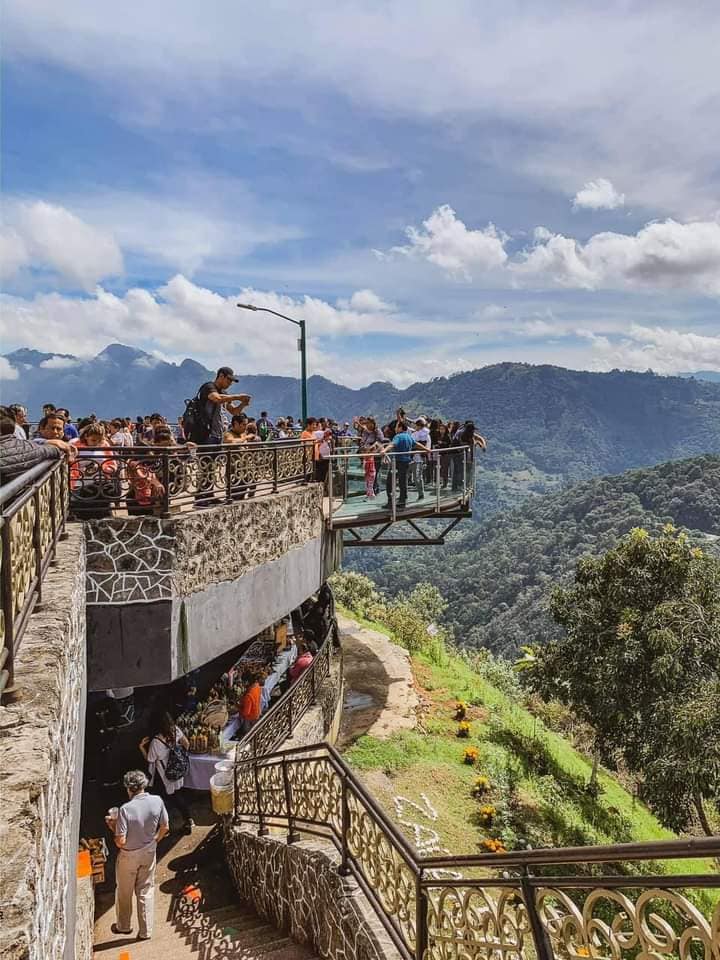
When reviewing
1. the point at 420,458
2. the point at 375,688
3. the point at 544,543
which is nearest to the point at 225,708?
the point at 375,688

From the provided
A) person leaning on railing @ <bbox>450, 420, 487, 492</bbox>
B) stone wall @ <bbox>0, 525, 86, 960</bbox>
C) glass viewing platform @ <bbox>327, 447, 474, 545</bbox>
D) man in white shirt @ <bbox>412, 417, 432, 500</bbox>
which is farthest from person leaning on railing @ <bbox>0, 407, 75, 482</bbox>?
person leaning on railing @ <bbox>450, 420, 487, 492</bbox>

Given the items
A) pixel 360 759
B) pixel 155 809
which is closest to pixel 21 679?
pixel 155 809

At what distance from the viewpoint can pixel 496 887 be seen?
320cm

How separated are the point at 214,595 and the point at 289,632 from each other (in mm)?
5545

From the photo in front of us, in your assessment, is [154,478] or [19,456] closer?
[19,456]

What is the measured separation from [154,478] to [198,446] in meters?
0.70

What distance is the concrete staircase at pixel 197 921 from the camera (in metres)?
5.65

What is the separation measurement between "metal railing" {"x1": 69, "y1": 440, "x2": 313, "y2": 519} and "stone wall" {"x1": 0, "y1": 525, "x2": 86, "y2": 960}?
9.12 ft

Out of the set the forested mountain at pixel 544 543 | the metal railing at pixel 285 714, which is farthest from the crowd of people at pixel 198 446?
the forested mountain at pixel 544 543

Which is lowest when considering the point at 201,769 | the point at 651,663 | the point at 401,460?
the point at 201,769

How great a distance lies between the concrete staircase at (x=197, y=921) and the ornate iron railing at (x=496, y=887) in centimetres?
90

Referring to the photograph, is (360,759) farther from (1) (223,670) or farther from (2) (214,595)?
(2) (214,595)

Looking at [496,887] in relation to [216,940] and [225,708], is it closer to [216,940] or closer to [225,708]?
[216,940]

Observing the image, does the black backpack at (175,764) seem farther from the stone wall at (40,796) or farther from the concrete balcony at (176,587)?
the stone wall at (40,796)
